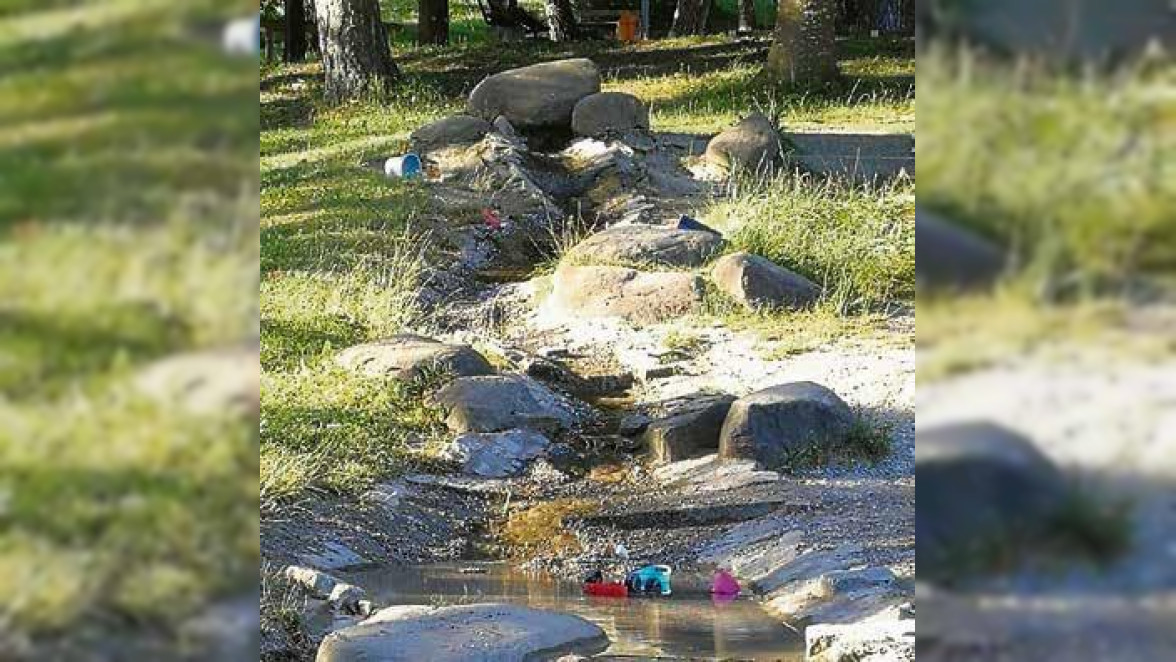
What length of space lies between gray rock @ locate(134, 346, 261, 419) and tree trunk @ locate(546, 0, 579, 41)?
1087 inches

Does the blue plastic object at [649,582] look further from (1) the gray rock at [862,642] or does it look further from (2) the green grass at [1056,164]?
(2) the green grass at [1056,164]

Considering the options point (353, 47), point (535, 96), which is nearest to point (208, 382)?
point (535, 96)

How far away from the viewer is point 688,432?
834 centimetres

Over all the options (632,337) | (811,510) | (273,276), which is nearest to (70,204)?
(811,510)

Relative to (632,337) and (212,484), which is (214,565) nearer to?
(212,484)

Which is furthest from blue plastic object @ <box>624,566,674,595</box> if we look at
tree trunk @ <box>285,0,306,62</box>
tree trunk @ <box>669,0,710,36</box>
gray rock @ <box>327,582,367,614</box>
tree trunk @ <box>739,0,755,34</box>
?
tree trunk @ <box>739,0,755,34</box>

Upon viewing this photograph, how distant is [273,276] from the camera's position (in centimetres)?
1109

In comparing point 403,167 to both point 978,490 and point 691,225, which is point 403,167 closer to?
point 691,225

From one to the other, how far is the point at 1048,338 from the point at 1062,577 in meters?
0.25

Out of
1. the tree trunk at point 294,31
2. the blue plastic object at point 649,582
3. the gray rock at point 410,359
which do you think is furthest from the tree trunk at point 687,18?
the blue plastic object at point 649,582

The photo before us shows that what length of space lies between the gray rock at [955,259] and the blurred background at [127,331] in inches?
28.5

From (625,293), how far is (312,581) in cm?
521

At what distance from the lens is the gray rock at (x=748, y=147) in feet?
47.6

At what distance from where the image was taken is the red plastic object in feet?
20.6
